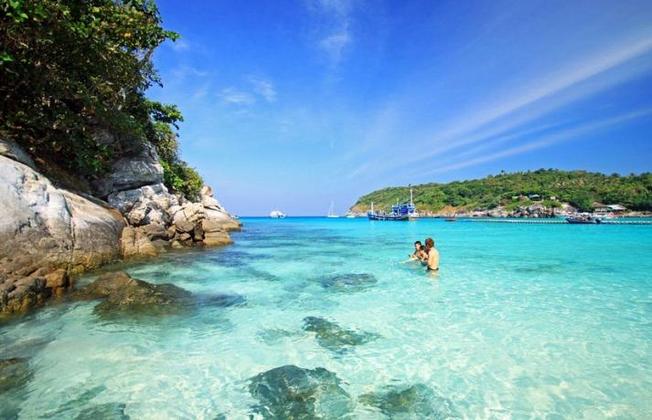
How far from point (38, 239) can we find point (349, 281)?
912cm

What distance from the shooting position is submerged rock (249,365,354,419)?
13.6ft

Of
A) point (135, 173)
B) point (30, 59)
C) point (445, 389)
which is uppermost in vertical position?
point (30, 59)

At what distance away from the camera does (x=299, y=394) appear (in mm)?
4559

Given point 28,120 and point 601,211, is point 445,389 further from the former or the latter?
point 601,211

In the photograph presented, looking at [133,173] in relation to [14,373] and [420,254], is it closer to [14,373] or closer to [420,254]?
[420,254]

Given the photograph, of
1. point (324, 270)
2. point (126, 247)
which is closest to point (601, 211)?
point (324, 270)

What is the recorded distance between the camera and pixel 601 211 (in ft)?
271

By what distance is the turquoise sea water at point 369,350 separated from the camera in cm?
442

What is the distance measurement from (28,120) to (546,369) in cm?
1738

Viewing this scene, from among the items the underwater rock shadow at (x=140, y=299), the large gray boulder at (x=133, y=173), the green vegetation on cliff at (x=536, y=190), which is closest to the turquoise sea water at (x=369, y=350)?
the underwater rock shadow at (x=140, y=299)

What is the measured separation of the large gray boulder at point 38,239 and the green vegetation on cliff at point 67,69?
3.32 metres

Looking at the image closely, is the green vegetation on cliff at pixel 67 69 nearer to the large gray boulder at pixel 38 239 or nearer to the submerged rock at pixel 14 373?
the large gray boulder at pixel 38 239

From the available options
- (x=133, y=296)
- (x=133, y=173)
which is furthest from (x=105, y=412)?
(x=133, y=173)

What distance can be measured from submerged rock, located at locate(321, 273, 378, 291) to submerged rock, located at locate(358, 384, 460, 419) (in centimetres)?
607
